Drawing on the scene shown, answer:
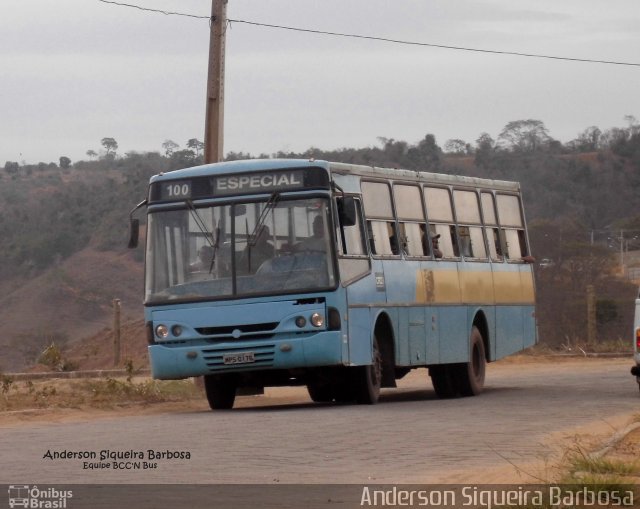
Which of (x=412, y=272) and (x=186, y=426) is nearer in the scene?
(x=186, y=426)

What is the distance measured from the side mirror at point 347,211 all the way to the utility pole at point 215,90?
17.9 feet

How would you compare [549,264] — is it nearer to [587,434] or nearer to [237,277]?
[237,277]

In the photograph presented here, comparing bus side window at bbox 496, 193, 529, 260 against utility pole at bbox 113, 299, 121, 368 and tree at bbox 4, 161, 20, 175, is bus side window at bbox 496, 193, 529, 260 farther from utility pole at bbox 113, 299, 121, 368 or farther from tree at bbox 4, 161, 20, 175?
tree at bbox 4, 161, 20, 175

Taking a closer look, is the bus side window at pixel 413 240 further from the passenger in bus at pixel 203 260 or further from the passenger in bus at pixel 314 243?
the passenger in bus at pixel 203 260

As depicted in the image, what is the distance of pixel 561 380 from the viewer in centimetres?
2503

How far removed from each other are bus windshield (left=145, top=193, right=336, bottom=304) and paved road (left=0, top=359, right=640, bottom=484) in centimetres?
152

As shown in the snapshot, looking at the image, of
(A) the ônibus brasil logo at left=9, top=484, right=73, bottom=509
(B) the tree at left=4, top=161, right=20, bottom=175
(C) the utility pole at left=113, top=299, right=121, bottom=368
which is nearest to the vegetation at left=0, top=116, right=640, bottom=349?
(B) the tree at left=4, top=161, right=20, bottom=175

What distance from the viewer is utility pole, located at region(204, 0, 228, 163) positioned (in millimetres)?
23609

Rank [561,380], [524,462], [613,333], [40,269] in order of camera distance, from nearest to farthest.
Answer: [524,462]
[561,380]
[613,333]
[40,269]

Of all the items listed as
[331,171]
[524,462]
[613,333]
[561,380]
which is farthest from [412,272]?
[613,333]

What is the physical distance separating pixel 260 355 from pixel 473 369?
530 centimetres

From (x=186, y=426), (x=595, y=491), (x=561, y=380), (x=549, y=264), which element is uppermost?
(x=549, y=264)

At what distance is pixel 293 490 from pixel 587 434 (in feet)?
15.0

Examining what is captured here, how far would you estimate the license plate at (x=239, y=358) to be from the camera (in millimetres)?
17812
